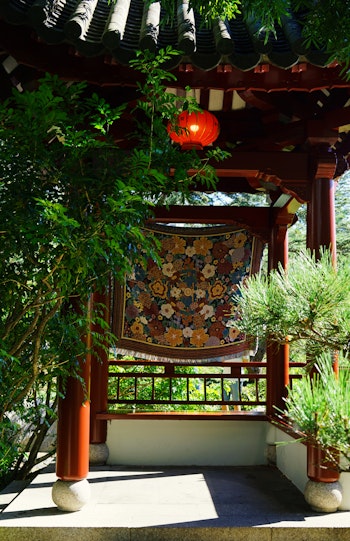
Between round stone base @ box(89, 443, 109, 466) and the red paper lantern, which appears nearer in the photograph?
the red paper lantern

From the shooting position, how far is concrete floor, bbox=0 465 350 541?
142 inches

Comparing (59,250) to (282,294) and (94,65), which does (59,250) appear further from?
(94,65)

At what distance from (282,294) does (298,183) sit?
2.02 m

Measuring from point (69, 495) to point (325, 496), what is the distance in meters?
A: 1.57

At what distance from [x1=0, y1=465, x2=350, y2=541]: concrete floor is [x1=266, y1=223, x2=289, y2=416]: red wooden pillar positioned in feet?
3.20

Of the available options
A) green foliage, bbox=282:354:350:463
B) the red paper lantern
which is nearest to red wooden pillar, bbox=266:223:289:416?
the red paper lantern

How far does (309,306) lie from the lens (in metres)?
2.45

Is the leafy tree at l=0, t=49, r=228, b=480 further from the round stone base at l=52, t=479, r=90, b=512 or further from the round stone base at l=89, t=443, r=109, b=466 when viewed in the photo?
the round stone base at l=89, t=443, r=109, b=466

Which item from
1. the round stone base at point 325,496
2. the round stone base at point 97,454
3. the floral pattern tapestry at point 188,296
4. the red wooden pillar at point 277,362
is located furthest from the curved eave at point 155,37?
the round stone base at point 97,454

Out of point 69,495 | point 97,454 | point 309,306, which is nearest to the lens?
point 309,306

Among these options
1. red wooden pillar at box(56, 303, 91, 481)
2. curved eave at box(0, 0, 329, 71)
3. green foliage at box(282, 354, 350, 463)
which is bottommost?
red wooden pillar at box(56, 303, 91, 481)

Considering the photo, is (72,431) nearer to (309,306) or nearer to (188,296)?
(309,306)

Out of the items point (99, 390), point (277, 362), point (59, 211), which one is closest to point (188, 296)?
point (277, 362)

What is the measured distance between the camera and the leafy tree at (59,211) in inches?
108
